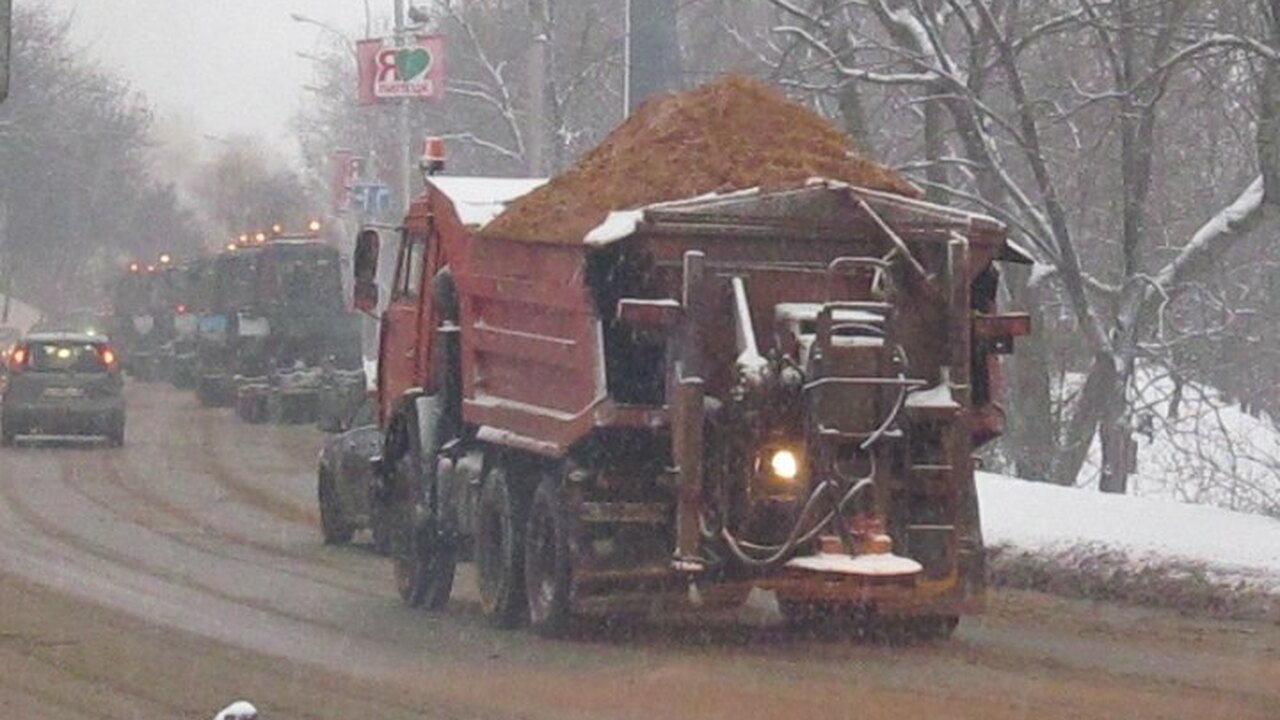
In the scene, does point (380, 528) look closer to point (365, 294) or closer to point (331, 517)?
point (365, 294)

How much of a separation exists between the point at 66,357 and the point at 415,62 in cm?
670

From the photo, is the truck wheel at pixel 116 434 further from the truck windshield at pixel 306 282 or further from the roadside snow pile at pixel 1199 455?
the roadside snow pile at pixel 1199 455

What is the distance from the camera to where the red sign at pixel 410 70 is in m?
38.3

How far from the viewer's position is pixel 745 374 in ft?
46.6

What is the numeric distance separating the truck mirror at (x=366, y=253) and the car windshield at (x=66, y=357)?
68.1ft

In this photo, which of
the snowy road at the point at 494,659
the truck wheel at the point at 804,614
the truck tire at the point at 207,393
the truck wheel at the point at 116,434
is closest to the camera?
the snowy road at the point at 494,659

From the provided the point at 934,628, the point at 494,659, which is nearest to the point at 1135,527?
the point at 934,628

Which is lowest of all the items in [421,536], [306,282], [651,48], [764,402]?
[421,536]

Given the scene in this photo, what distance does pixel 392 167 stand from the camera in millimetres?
72750

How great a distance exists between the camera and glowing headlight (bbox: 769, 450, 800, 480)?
14.4m

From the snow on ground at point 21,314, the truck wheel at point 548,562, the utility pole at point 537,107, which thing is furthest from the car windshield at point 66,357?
→ the snow on ground at point 21,314

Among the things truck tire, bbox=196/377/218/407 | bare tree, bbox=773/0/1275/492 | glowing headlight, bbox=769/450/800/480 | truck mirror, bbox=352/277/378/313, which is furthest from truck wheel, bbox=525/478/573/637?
truck tire, bbox=196/377/218/407

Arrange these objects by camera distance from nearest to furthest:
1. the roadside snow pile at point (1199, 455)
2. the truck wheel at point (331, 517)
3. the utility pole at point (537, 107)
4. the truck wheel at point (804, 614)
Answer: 1. the truck wheel at point (804, 614)
2. the truck wheel at point (331, 517)
3. the roadside snow pile at point (1199, 455)
4. the utility pole at point (537, 107)

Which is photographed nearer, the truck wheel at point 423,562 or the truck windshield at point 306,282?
the truck wheel at point 423,562
